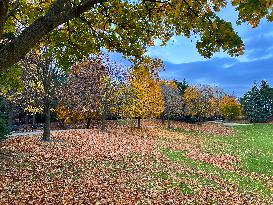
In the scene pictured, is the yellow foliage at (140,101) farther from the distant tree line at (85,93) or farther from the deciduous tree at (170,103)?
the deciduous tree at (170,103)

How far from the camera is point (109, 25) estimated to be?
40.1 feet

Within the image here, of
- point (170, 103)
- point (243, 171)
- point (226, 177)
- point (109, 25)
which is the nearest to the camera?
point (109, 25)

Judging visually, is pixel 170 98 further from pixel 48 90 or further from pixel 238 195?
pixel 238 195

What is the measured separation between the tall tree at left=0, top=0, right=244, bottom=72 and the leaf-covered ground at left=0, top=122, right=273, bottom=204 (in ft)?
17.6

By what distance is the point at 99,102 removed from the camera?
46656 mm

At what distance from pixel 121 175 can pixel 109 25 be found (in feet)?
29.2

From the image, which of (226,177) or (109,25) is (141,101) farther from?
(109,25)

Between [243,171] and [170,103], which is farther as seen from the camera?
[170,103]

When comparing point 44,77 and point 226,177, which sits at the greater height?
point 44,77

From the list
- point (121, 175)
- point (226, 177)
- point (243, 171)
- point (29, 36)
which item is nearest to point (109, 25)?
point (29, 36)

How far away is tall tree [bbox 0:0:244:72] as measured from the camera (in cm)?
820

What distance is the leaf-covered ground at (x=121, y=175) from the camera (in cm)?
1466

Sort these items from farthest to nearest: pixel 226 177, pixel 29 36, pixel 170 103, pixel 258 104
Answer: pixel 258 104, pixel 170 103, pixel 226 177, pixel 29 36

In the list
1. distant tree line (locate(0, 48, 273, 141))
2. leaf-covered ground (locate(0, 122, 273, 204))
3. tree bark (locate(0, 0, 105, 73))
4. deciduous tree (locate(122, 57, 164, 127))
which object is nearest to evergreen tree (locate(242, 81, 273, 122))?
distant tree line (locate(0, 48, 273, 141))
